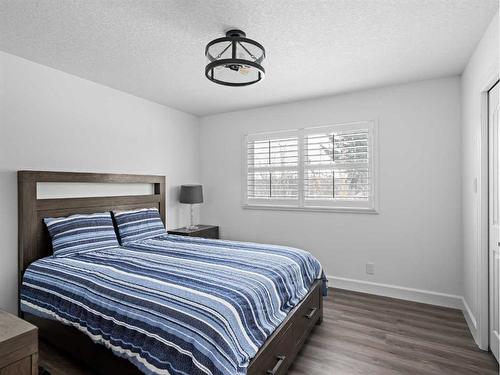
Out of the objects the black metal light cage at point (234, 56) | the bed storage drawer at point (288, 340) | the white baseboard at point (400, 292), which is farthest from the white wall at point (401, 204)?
the black metal light cage at point (234, 56)

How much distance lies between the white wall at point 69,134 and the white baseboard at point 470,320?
12.0 ft

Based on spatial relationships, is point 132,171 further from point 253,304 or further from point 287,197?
point 253,304

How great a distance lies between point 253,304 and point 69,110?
2.76 m

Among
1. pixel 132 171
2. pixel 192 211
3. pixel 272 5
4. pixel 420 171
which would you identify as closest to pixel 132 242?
pixel 132 171

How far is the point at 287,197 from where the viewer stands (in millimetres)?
4078

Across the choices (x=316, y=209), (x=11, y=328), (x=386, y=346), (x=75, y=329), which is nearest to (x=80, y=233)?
(x=75, y=329)

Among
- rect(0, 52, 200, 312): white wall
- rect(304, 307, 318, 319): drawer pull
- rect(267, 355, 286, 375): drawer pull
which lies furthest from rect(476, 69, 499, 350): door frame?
rect(0, 52, 200, 312): white wall

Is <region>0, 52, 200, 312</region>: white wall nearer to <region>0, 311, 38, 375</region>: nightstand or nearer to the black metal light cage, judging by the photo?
<region>0, 311, 38, 375</region>: nightstand

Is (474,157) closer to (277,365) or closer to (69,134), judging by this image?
(277,365)

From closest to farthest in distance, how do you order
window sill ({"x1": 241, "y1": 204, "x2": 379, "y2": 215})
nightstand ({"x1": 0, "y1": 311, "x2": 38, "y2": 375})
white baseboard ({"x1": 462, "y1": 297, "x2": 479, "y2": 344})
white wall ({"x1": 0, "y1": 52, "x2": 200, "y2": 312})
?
nightstand ({"x1": 0, "y1": 311, "x2": 38, "y2": 375}), white baseboard ({"x1": 462, "y1": 297, "x2": 479, "y2": 344}), white wall ({"x1": 0, "y1": 52, "x2": 200, "y2": 312}), window sill ({"x1": 241, "y1": 204, "x2": 379, "y2": 215})

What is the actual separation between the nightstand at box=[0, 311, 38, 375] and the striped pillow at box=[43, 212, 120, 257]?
43.0 inches

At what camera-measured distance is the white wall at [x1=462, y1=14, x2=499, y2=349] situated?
2115mm

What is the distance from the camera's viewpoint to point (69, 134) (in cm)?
300

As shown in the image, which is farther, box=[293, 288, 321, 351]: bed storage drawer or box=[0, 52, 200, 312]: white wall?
box=[0, 52, 200, 312]: white wall
